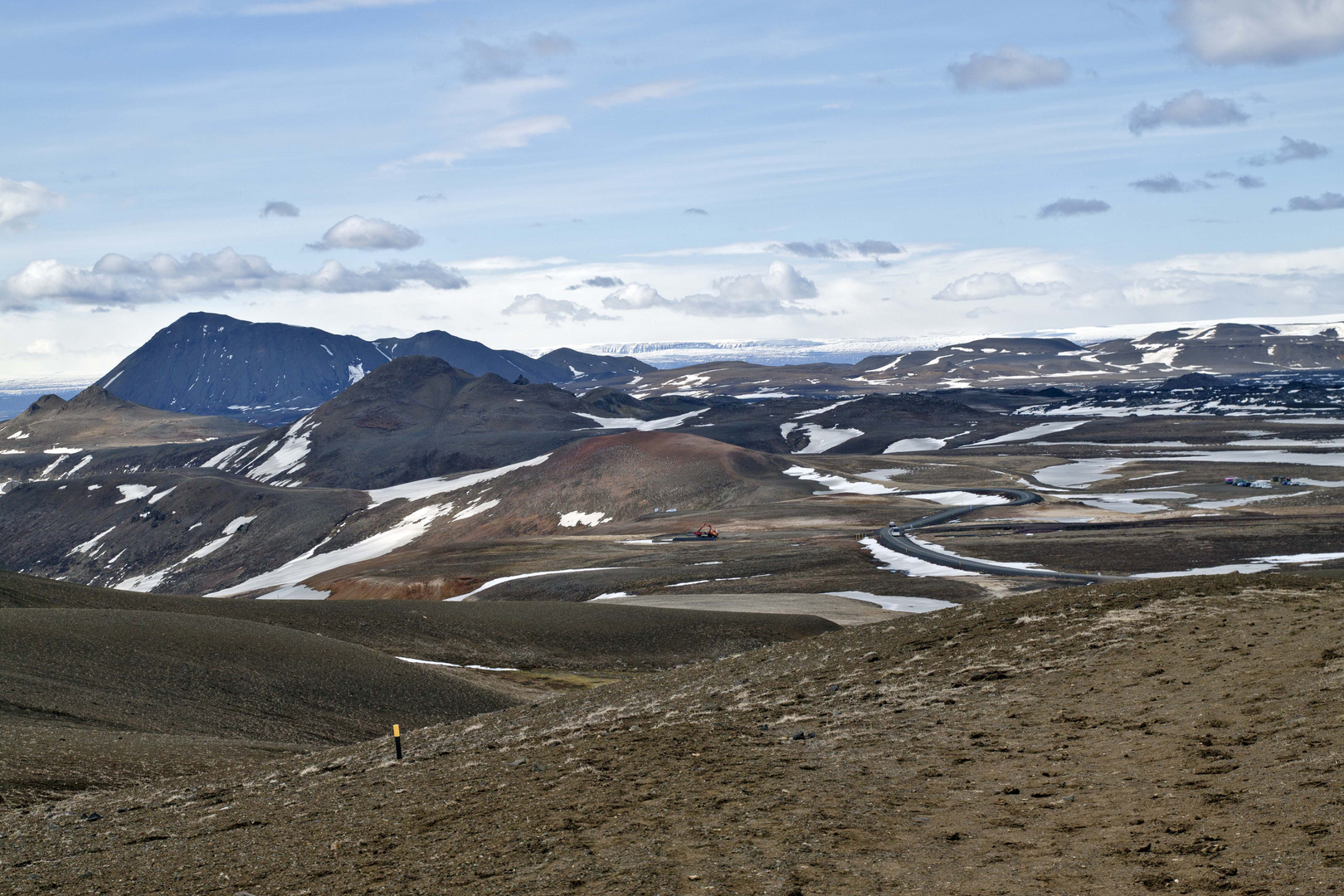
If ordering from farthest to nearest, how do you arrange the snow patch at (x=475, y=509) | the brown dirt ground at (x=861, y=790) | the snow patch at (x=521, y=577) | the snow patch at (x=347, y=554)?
the snow patch at (x=475, y=509) < the snow patch at (x=347, y=554) < the snow patch at (x=521, y=577) < the brown dirt ground at (x=861, y=790)

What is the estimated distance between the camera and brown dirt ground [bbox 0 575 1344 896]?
44.7 ft

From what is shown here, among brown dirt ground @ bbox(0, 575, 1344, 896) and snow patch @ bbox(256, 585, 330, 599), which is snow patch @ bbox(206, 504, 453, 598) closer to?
snow patch @ bbox(256, 585, 330, 599)

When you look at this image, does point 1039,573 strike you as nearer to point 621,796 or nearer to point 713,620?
point 713,620

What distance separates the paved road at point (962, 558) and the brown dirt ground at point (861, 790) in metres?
31.7

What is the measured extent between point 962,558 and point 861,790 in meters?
67.7

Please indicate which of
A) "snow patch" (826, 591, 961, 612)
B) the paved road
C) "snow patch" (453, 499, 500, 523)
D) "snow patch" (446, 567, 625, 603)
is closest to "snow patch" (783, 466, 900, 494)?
the paved road

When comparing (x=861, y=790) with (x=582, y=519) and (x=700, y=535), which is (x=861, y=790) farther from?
(x=582, y=519)

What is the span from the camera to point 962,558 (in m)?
82.6

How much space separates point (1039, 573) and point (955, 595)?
375 inches

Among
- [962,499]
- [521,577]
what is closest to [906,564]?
[521,577]

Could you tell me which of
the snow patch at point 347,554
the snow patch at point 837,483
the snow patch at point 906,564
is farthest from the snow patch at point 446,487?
the snow patch at point 906,564

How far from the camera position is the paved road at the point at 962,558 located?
232 ft

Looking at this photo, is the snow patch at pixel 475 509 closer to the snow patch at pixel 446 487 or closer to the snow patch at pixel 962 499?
the snow patch at pixel 446 487

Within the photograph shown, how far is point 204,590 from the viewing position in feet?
520
